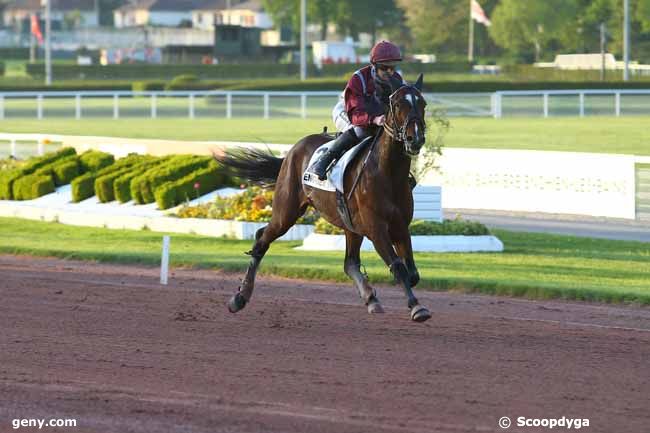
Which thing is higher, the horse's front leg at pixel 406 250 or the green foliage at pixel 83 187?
the horse's front leg at pixel 406 250

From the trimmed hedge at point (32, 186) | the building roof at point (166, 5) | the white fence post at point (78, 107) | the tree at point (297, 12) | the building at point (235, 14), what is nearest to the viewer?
the trimmed hedge at point (32, 186)

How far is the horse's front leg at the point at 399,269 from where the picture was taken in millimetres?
10727

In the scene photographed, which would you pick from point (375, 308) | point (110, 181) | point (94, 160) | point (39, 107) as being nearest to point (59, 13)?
point (39, 107)

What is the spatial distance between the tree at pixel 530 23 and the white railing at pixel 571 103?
1397 inches

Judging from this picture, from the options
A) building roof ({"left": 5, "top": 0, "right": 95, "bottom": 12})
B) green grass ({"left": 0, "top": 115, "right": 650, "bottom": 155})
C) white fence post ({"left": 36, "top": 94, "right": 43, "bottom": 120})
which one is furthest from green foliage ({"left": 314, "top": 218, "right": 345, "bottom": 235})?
building roof ({"left": 5, "top": 0, "right": 95, "bottom": 12})

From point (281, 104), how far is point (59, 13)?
4463 inches

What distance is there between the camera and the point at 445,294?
14281 mm

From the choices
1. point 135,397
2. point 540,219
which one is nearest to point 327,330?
point 135,397

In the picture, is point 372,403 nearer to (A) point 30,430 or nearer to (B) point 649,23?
(A) point 30,430

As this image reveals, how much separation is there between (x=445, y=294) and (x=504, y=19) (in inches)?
2974

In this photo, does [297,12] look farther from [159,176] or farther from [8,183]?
[159,176]

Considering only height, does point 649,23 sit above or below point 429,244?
above

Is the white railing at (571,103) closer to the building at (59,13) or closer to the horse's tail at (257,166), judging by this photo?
the horse's tail at (257,166)

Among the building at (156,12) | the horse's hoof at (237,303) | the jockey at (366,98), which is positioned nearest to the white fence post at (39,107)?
the horse's hoof at (237,303)
